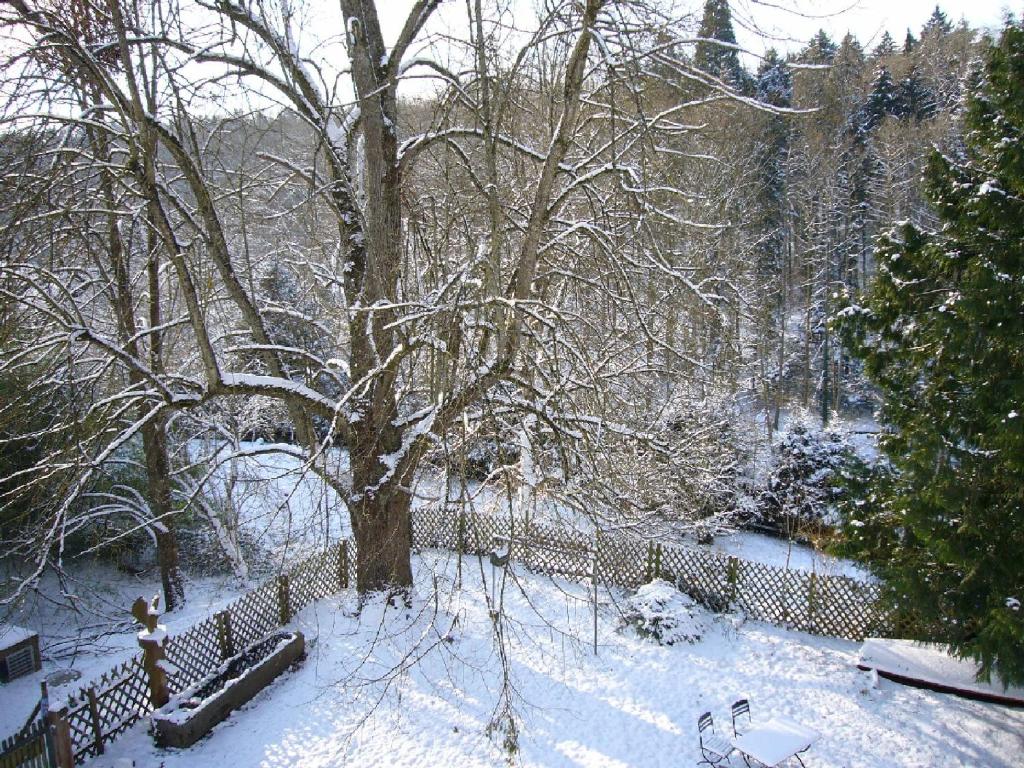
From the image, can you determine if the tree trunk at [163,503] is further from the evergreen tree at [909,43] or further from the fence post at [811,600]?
the evergreen tree at [909,43]

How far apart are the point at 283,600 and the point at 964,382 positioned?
28.0ft

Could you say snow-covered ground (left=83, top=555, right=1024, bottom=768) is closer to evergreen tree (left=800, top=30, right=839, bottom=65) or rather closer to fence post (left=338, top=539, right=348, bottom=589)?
fence post (left=338, top=539, right=348, bottom=589)

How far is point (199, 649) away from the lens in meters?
7.36

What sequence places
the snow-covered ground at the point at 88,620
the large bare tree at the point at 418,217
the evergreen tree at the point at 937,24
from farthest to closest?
the evergreen tree at the point at 937,24 → the snow-covered ground at the point at 88,620 → the large bare tree at the point at 418,217

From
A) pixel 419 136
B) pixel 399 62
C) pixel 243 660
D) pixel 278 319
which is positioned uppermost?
pixel 399 62

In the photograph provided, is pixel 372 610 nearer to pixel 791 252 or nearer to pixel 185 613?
pixel 185 613

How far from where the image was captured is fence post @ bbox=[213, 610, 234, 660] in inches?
299

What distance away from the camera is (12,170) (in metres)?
4.47

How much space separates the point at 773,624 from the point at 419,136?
8004mm

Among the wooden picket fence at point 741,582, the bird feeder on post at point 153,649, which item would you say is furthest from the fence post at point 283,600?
the wooden picket fence at point 741,582

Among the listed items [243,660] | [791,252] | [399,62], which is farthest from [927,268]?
[791,252]

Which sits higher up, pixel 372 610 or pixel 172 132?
pixel 172 132

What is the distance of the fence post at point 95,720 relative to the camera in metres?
5.95

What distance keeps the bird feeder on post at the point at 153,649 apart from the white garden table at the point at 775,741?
5.80 m
